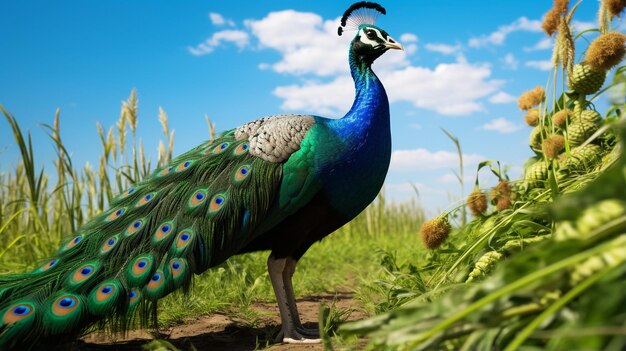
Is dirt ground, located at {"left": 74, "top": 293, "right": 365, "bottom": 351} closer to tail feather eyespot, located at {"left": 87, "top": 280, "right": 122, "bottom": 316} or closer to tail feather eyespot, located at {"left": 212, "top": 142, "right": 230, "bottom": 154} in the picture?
tail feather eyespot, located at {"left": 87, "top": 280, "right": 122, "bottom": 316}

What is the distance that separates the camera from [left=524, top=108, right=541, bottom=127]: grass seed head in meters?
3.85

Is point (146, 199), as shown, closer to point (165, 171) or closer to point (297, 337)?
point (165, 171)

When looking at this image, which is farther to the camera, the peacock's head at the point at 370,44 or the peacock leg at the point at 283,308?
the peacock's head at the point at 370,44

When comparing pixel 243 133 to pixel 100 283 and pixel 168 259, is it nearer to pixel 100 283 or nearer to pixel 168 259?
pixel 168 259

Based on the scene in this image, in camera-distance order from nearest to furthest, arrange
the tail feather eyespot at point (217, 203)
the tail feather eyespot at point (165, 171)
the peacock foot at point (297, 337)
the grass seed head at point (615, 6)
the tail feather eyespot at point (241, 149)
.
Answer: the grass seed head at point (615, 6) < the tail feather eyespot at point (217, 203) < the peacock foot at point (297, 337) < the tail feather eyespot at point (241, 149) < the tail feather eyespot at point (165, 171)

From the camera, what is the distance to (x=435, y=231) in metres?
2.99

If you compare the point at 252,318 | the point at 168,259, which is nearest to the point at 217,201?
the point at 168,259

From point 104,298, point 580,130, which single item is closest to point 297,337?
point 104,298

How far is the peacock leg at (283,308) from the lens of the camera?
302 centimetres

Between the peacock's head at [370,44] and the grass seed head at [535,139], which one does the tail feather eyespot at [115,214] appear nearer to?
the peacock's head at [370,44]

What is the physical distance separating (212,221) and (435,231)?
46.8 inches

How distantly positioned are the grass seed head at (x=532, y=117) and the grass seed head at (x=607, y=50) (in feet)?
3.13

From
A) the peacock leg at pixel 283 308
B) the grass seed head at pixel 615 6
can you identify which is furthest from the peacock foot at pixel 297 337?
the grass seed head at pixel 615 6

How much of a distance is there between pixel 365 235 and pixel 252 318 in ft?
19.1
